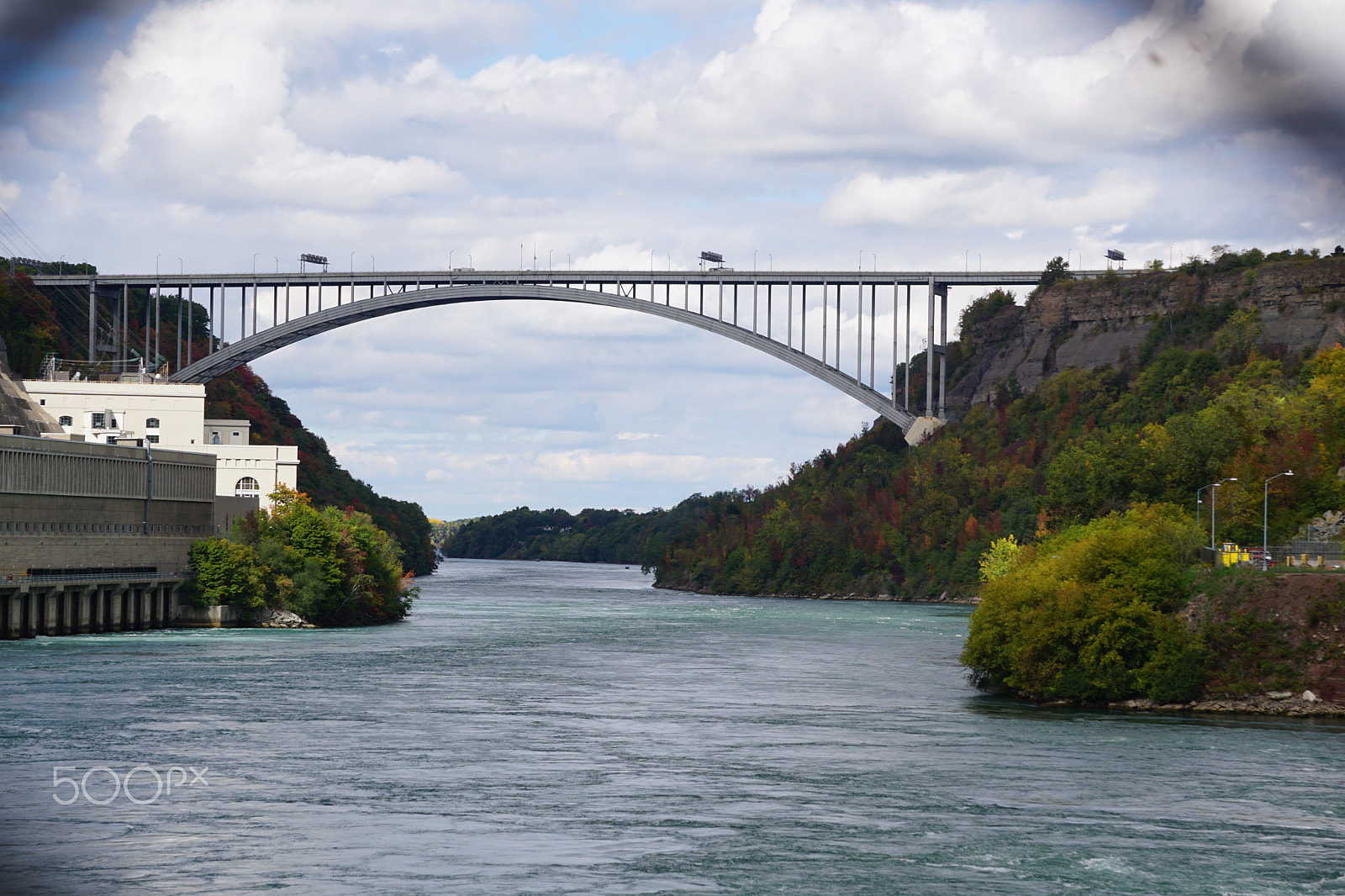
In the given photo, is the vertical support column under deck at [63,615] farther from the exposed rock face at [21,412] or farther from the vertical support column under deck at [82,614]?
the exposed rock face at [21,412]

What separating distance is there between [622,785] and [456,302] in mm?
85737

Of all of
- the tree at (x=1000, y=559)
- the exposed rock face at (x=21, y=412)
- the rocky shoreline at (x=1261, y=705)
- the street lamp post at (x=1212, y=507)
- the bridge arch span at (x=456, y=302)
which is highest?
the bridge arch span at (x=456, y=302)

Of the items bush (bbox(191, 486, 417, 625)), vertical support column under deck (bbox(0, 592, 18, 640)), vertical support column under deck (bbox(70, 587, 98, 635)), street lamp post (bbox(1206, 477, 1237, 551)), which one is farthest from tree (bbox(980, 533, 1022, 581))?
vertical support column under deck (bbox(0, 592, 18, 640))

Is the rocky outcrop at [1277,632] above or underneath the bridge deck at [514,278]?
underneath

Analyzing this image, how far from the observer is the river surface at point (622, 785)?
23.8 metres

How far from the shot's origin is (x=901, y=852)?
2545 cm

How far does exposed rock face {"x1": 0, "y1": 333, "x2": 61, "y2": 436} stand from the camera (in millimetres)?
81938

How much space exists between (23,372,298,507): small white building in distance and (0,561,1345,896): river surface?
37.1 metres

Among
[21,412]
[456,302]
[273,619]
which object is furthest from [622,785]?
[456,302]

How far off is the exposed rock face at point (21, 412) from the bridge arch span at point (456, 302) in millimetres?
21865

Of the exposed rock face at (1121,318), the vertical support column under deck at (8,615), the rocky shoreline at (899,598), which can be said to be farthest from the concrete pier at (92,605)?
the exposed rock face at (1121,318)

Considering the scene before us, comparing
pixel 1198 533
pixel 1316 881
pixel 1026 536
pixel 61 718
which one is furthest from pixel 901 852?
pixel 1026 536

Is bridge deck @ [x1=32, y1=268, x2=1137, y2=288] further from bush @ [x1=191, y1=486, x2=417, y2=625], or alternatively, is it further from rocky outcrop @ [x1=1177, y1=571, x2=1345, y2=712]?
rocky outcrop @ [x1=1177, y1=571, x2=1345, y2=712]

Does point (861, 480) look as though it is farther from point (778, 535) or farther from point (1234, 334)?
point (1234, 334)
